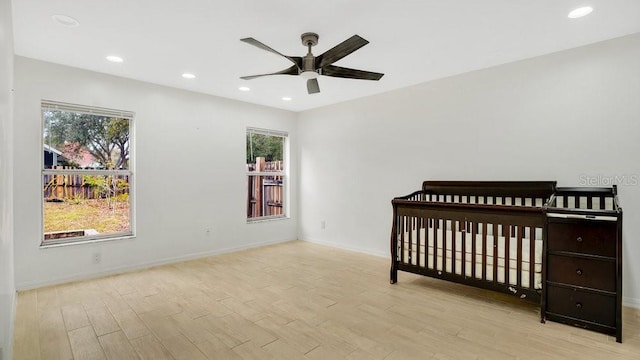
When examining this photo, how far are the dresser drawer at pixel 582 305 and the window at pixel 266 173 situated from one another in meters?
3.99

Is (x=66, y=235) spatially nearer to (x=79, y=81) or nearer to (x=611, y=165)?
(x=79, y=81)

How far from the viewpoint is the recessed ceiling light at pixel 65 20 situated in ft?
7.75

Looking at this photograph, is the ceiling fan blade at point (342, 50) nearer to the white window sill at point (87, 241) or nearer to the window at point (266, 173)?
the window at point (266, 173)

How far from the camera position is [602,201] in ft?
9.07

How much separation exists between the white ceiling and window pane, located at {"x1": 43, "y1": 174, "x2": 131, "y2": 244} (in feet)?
4.18

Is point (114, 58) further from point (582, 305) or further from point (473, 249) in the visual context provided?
point (582, 305)

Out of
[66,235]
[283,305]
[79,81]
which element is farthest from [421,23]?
[66,235]

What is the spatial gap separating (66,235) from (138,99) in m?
1.75

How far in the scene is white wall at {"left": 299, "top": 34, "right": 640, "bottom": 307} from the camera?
2777 millimetres

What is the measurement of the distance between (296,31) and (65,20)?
5.84 feet

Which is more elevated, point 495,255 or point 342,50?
point 342,50

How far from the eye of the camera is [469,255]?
9.60 feet

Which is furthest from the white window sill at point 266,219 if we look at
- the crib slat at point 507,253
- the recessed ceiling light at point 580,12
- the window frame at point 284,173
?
the recessed ceiling light at point 580,12

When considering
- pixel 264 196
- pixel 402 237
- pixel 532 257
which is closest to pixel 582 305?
pixel 532 257
